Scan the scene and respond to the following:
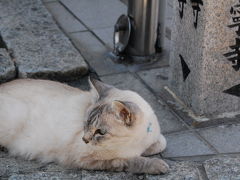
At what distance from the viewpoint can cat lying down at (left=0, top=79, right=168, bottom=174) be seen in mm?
2957

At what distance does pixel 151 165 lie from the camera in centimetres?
314

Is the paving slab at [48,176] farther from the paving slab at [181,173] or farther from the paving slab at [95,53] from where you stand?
the paving slab at [95,53]

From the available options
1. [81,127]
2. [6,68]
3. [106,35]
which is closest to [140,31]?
[106,35]

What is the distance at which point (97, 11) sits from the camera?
6.38m

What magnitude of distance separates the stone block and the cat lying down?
645mm

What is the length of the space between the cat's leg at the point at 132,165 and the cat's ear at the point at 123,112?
0.35 meters

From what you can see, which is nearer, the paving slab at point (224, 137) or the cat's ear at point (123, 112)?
the cat's ear at point (123, 112)

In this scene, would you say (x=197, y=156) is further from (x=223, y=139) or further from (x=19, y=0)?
(x=19, y=0)

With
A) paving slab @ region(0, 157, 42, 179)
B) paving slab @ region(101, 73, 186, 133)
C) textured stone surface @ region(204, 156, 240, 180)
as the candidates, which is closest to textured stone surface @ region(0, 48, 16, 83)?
paving slab @ region(101, 73, 186, 133)

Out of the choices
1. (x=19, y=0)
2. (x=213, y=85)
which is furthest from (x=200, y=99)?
(x=19, y=0)

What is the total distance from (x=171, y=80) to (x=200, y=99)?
54 cm

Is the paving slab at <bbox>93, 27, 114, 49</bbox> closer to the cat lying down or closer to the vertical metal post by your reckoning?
the vertical metal post

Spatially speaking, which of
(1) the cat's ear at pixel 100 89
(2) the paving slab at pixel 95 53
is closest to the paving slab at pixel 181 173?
(1) the cat's ear at pixel 100 89

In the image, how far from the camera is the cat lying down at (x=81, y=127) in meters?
2.96
